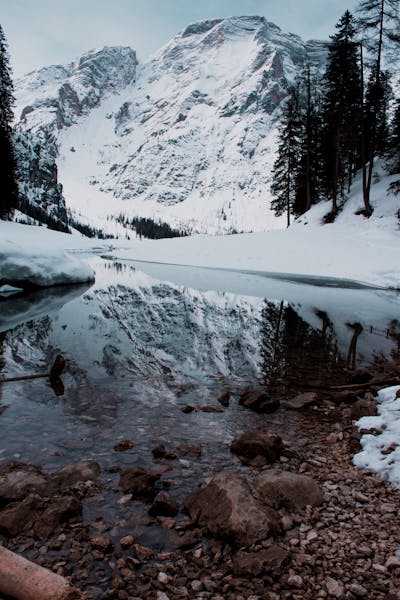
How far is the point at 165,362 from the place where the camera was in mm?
9219

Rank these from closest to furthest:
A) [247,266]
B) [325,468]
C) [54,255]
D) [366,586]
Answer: [366,586] → [325,468] → [54,255] → [247,266]

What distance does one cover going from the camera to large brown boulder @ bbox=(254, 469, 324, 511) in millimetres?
4159

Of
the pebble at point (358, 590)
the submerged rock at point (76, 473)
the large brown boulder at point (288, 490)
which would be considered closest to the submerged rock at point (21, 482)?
the submerged rock at point (76, 473)

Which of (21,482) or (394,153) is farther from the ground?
(394,153)

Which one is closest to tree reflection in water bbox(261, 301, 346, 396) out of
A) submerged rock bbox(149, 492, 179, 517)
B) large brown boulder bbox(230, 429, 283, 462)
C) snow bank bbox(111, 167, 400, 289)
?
large brown boulder bbox(230, 429, 283, 462)

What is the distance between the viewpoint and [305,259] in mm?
26891

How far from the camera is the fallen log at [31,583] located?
2363 mm

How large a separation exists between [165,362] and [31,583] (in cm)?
681

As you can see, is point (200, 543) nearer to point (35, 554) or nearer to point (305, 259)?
point (35, 554)

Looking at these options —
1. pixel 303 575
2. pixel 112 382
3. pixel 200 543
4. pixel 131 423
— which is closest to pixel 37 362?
pixel 112 382

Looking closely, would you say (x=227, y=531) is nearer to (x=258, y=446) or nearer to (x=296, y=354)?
(x=258, y=446)

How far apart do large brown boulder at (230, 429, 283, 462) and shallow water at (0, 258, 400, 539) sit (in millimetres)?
219

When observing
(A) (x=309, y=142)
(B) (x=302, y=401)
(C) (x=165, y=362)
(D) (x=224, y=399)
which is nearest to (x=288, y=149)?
(A) (x=309, y=142)

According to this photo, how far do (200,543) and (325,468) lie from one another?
6.67 feet
